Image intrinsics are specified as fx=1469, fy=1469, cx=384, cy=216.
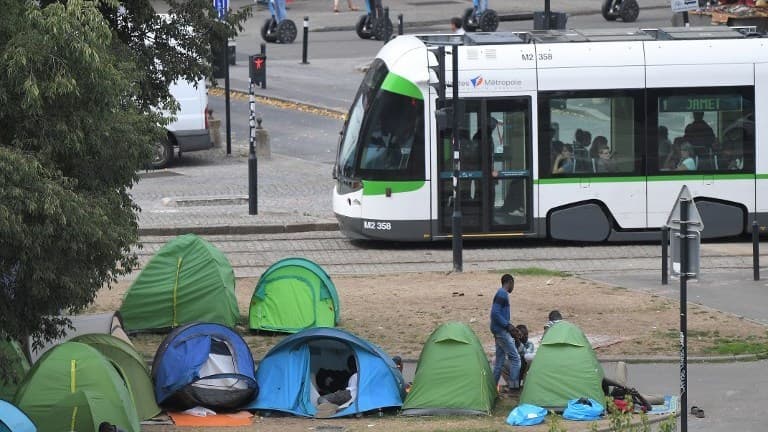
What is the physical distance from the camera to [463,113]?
74.3ft

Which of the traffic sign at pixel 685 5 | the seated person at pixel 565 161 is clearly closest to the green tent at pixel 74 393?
the seated person at pixel 565 161

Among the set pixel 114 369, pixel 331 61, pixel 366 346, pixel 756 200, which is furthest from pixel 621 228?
pixel 331 61

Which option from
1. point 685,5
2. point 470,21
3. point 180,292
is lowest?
point 180,292

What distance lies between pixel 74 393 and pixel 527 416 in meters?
4.51

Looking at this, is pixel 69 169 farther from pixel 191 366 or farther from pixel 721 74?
pixel 721 74

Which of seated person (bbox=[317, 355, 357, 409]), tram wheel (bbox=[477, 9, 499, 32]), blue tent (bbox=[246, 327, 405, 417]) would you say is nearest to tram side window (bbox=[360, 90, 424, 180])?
blue tent (bbox=[246, 327, 405, 417])

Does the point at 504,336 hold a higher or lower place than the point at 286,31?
lower

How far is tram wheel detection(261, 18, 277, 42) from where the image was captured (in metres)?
44.8

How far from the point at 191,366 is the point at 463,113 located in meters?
8.56

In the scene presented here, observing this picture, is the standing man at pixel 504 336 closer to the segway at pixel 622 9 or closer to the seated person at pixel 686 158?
the seated person at pixel 686 158

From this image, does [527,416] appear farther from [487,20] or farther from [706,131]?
[487,20]

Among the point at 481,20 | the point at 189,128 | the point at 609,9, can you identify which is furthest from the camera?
the point at 609,9

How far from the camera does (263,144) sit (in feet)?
105

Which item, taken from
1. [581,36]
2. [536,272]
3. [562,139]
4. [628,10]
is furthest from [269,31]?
[536,272]
